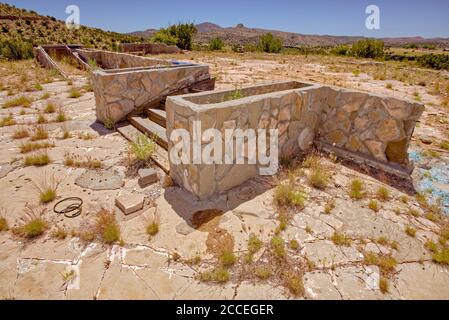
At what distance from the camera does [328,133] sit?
16.1ft

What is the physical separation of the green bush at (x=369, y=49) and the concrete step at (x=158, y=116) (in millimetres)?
28540

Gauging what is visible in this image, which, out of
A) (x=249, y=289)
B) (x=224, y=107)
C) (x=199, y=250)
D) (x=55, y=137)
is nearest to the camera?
(x=249, y=289)

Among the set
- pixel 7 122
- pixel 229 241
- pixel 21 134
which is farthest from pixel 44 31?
pixel 229 241

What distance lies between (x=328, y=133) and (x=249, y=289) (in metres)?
3.62

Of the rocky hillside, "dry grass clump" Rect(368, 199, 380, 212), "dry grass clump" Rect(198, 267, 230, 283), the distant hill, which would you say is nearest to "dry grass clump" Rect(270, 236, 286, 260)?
"dry grass clump" Rect(198, 267, 230, 283)

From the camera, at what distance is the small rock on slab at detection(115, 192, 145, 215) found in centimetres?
315

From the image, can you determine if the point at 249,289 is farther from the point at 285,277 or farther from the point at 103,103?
the point at 103,103

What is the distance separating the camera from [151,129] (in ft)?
17.0

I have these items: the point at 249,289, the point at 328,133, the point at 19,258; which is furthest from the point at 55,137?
the point at 328,133

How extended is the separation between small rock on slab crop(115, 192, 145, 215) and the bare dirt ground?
11 centimetres

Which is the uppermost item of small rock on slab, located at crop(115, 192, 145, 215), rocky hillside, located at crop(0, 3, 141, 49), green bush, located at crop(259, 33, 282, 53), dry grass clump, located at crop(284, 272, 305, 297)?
rocky hillside, located at crop(0, 3, 141, 49)

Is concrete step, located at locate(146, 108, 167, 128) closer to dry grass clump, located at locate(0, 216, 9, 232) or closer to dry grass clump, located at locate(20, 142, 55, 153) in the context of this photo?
dry grass clump, located at locate(20, 142, 55, 153)

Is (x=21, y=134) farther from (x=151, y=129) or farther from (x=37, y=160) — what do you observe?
(x=151, y=129)

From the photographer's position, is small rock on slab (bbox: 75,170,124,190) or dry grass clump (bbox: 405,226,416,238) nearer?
dry grass clump (bbox: 405,226,416,238)
